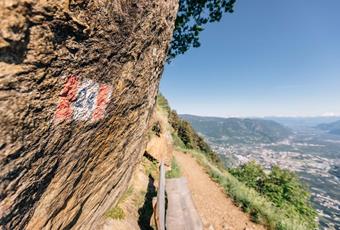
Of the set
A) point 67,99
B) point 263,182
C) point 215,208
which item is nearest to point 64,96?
point 67,99

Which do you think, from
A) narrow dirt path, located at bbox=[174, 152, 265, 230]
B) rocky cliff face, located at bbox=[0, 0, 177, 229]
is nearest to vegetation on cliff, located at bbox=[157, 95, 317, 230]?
narrow dirt path, located at bbox=[174, 152, 265, 230]

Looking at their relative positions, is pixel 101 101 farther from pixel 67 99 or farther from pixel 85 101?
pixel 67 99

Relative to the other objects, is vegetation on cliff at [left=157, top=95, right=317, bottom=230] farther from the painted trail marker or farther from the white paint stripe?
the white paint stripe

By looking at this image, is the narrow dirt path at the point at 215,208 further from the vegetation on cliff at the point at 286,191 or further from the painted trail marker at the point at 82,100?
the vegetation on cliff at the point at 286,191

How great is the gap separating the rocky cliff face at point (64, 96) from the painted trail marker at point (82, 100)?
0.01 m

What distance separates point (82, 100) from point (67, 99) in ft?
0.86

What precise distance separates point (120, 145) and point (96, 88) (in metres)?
1.75

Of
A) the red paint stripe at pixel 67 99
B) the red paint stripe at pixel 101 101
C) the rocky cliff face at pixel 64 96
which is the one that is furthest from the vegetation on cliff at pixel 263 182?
the red paint stripe at pixel 67 99

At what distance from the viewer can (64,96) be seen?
261 cm

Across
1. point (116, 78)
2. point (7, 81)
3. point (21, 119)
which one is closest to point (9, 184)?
point (21, 119)

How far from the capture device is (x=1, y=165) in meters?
2.04

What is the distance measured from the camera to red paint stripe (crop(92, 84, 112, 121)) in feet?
10.5

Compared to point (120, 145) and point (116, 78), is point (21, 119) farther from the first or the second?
point (120, 145)

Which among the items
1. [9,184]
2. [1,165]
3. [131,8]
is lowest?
[9,184]
